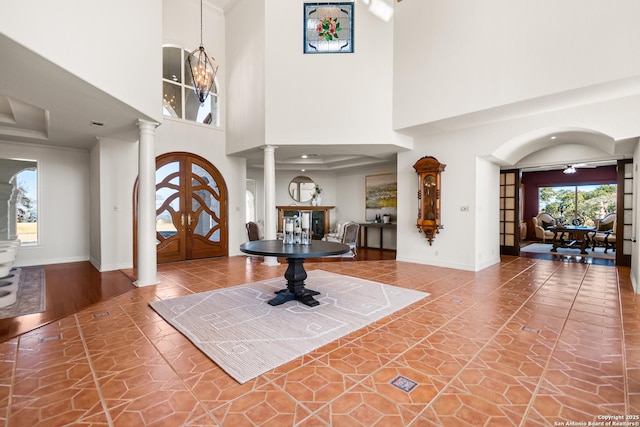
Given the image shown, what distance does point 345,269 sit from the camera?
6.34m

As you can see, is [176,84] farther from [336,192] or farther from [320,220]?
[336,192]

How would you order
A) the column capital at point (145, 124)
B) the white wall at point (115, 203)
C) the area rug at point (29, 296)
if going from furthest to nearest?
the white wall at point (115, 203) < the column capital at point (145, 124) < the area rug at point (29, 296)

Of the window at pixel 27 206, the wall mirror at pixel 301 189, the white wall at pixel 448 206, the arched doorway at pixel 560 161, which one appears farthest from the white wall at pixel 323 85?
the window at pixel 27 206

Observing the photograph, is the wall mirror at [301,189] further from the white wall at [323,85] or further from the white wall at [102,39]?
the white wall at [102,39]

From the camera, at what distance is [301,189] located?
1098cm

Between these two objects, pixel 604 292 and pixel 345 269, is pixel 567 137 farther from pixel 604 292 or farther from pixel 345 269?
pixel 345 269

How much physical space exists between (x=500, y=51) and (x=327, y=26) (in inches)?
139

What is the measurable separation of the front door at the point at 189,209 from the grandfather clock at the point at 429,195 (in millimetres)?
4991

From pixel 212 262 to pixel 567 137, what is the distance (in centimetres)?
802

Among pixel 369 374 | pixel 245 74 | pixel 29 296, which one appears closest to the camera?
pixel 369 374

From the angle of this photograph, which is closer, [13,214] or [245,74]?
[13,214]

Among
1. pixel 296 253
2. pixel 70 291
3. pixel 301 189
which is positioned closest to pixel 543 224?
pixel 301 189

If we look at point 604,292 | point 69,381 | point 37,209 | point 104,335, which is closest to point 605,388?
point 604,292

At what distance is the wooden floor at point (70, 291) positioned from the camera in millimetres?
3434
